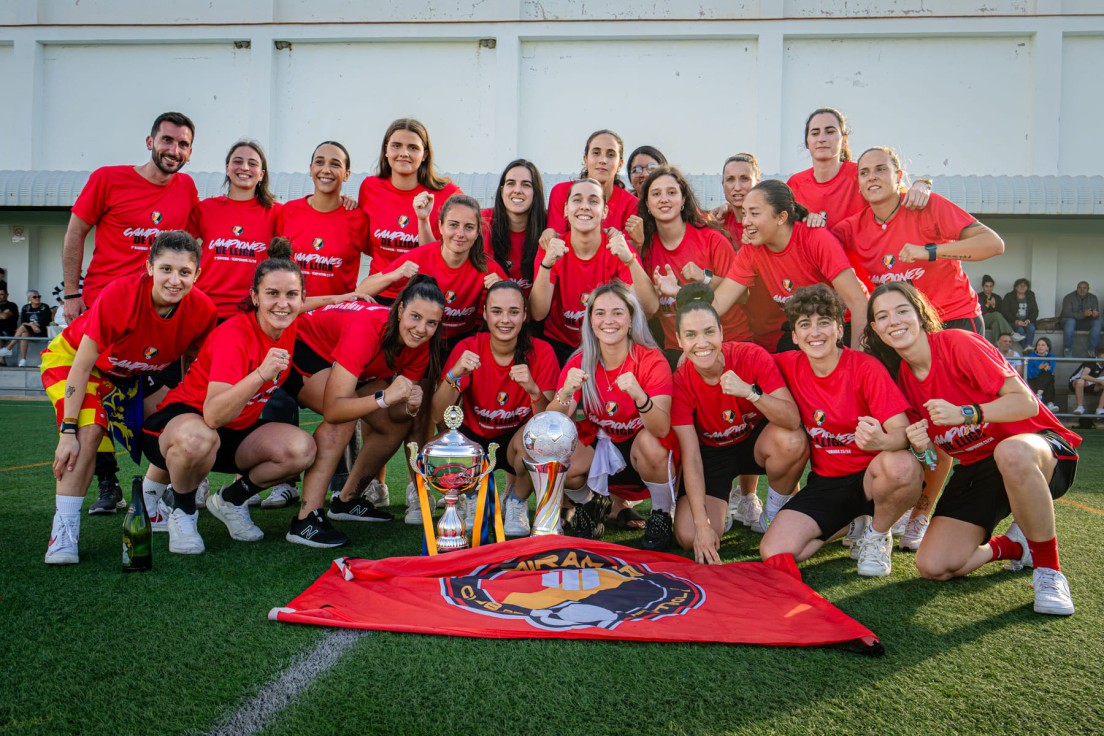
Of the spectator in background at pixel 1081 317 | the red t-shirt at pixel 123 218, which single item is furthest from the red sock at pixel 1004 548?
the spectator in background at pixel 1081 317

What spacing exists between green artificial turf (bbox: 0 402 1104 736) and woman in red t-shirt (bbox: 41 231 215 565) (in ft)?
1.28

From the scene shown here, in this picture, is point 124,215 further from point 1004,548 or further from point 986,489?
point 1004,548

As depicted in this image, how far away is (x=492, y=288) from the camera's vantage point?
418cm

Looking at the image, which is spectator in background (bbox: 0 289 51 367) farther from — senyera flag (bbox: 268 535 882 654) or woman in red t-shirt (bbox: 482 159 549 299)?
senyera flag (bbox: 268 535 882 654)

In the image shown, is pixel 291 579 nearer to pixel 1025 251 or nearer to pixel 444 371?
pixel 444 371

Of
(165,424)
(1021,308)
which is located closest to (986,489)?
(165,424)

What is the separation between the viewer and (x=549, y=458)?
3.70 metres

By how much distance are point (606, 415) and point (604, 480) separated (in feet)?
1.18

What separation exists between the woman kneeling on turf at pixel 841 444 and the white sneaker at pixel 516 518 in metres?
1.30

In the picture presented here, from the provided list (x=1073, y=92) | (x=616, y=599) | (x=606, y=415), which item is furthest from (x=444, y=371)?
(x=1073, y=92)

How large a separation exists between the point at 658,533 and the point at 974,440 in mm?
1489

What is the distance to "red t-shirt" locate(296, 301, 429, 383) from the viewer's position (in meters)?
4.09

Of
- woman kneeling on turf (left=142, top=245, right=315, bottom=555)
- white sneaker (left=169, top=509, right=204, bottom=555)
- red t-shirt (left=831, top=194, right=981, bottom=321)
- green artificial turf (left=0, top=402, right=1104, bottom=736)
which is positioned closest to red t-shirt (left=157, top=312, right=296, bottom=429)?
woman kneeling on turf (left=142, top=245, right=315, bottom=555)

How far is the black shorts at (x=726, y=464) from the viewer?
4.14m
